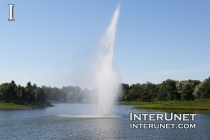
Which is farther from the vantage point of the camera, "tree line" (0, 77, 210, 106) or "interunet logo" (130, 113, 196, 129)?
"tree line" (0, 77, 210, 106)

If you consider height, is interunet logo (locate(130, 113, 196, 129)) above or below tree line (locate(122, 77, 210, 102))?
below

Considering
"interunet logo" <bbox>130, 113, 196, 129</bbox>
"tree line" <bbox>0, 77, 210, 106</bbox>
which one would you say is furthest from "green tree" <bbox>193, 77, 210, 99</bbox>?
"interunet logo" <bbox>130, 113, 196, 129</bbox>

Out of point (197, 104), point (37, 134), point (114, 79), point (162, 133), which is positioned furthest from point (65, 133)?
point (197, 104)

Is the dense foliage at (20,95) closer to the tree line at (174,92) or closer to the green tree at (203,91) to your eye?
the tree line at (174,92)

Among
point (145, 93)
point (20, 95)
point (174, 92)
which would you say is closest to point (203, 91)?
point (174, 92)

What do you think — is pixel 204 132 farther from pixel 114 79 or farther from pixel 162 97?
pixel 162 97

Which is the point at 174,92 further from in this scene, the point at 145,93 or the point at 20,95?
the point at 20,95

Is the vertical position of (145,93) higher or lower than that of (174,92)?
lower

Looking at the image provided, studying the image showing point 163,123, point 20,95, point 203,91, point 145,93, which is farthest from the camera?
point 145,93

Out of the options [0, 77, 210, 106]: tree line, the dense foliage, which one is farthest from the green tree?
the dense foliage

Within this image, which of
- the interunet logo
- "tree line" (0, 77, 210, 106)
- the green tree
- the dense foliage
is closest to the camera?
the interunet logo

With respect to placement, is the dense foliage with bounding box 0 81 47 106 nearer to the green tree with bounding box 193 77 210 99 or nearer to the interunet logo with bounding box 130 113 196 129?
the green tree with bounding box 193 77 210 99

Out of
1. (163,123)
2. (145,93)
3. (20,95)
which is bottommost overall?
(163,123)

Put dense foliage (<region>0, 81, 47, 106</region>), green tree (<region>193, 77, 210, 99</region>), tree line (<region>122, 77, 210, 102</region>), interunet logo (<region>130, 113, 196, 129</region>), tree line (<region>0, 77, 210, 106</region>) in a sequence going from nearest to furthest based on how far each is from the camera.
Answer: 1. interunet logo (<region>130, 113, 196, 129</region>)
2. dense foliage (<region>0, 81, 47, 106</region>)
3. tree line (<region>0, 77, 210, 106</region>)
4. green tree (<region>193, 77, 210, 99</region>)
5. tree line (<region>122, 77, 210, 102</region>)
